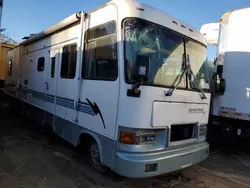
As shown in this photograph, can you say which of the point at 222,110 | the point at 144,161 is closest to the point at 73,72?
the point at 144,161

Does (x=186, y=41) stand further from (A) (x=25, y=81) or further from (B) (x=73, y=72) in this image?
(A) (x=25, y=81)

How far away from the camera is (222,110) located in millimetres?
6527

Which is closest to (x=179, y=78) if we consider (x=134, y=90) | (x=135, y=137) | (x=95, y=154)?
(x=134, y=90)

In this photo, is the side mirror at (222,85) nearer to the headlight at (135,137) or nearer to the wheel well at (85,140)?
the headlight at (135,137)

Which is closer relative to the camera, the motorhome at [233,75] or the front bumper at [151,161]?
the front bumper at [151,161]

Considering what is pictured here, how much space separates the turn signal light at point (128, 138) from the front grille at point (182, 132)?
30.7 inches

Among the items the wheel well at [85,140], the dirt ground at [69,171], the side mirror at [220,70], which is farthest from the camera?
the side mirror at [220,70]

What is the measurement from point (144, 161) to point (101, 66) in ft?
5.43

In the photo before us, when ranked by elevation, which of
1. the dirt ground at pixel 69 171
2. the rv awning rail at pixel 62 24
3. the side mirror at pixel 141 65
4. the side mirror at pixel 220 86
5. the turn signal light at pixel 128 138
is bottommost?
the dirt ground at pixel 69 171

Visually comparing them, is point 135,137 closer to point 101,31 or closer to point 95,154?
point 95,154

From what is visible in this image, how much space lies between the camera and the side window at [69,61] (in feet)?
16.4

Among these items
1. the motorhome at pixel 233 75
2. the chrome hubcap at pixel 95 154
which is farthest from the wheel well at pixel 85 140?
the motorhome at pixel 233 75

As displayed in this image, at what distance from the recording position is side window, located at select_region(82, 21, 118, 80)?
154 inches

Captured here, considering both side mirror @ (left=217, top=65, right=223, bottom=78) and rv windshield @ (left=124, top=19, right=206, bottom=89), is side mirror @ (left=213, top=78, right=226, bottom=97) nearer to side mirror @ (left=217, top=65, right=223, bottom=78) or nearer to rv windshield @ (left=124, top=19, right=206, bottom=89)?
rv windshield @ (left=124, top=19, right=206, bottom=89)
